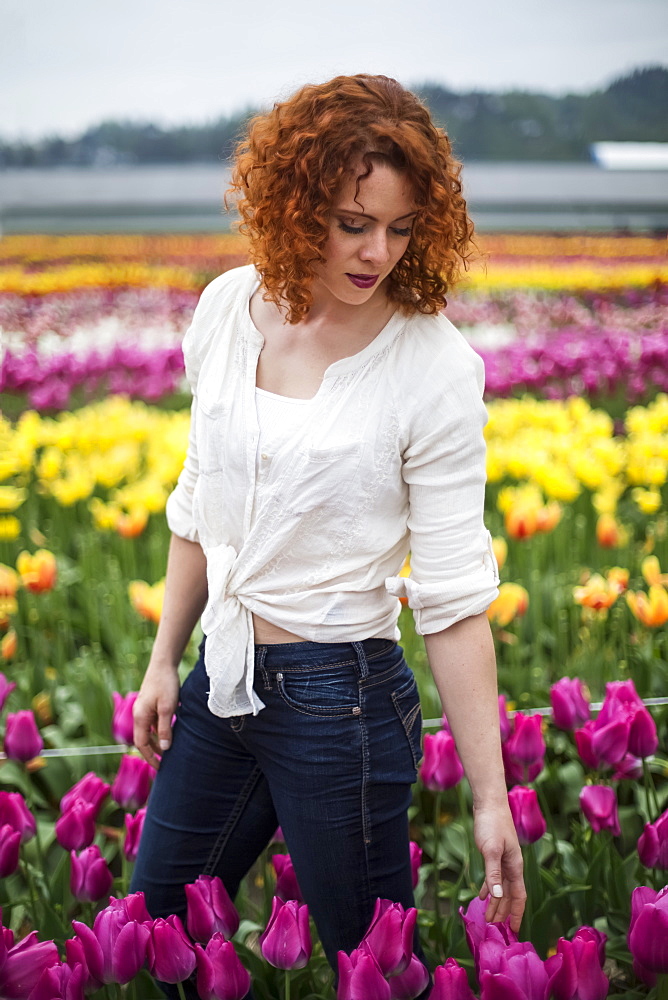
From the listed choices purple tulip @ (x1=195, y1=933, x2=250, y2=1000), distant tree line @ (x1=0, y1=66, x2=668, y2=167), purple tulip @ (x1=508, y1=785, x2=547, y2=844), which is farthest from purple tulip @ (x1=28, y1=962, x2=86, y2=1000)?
distant tree line @ (x1=0, y1=66, x2=668, y2=167)

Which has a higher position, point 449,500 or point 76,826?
point 449,500

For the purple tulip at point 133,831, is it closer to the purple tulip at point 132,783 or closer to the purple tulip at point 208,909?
the purple tulip at point 132,783

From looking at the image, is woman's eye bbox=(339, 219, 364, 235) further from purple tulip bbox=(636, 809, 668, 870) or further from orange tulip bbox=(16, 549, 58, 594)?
orange tulip bbox=(16, 549, 58, 594)

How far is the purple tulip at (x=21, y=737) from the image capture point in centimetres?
156

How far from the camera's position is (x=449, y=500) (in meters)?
1.10

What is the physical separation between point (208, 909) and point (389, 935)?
257 millimetres

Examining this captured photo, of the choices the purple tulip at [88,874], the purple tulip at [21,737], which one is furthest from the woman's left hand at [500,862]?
the purple tulip at [21,737]

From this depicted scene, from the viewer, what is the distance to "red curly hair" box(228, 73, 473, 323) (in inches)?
41.0

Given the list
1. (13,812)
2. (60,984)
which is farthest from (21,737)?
(60,984)

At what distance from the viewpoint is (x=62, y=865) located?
161cm

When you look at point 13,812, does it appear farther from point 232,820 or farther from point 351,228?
point 351,228

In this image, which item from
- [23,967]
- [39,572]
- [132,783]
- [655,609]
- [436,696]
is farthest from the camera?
[39,572]

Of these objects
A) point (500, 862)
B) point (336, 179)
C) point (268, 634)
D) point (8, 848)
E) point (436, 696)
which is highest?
point (336, 179)

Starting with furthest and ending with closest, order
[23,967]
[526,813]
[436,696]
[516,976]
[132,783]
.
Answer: [436,696] < [132,783] < [526,813] < [23,967] < [516,976]
